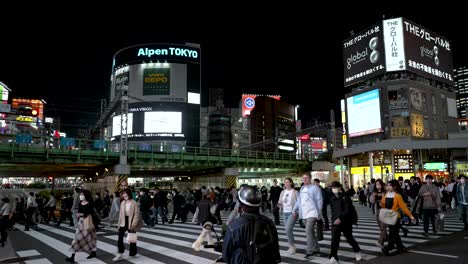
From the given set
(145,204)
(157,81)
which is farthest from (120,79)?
(145,204)

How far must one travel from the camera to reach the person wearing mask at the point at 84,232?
7.87 m

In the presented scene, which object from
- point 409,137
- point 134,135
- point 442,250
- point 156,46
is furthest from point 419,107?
point 156,46

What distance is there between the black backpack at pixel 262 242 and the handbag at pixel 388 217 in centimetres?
566

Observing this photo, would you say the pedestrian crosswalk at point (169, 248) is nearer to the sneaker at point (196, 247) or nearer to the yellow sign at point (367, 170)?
the sneaker at point (196, 247)

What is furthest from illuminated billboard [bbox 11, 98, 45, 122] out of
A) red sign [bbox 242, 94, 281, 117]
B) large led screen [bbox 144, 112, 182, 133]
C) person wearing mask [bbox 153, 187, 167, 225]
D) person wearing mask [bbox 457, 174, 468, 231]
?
red sign [bbox 242, 94, 281, 117]

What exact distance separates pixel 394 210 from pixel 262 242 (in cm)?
611

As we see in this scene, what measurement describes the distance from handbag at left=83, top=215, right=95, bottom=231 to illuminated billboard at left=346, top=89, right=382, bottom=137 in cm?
3807

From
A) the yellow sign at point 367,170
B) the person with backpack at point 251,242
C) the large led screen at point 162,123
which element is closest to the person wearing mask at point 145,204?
the person with backpack at point 251,242

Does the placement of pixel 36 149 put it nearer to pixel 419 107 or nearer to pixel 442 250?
pixel 442 250

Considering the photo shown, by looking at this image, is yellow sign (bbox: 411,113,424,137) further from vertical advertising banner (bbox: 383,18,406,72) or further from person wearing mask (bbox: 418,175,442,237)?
person wearing mask (bbox: 418,175,442,237)

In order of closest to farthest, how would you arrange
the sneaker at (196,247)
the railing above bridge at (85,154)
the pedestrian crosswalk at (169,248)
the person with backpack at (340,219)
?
the person with backpack at (340,219) < the pedestrian crosswalk at (169,248) < the sneaker at (196,247) < the railing above bridge at (85,154)

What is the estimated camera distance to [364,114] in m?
42.8

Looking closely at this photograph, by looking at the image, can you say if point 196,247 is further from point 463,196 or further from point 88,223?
point 463,196

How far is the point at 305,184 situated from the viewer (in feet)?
26.4
